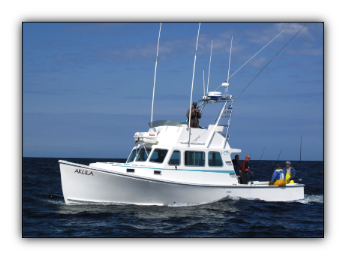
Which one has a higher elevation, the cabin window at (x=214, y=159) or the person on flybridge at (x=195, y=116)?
the person on flybridge at (x=195, y=116)

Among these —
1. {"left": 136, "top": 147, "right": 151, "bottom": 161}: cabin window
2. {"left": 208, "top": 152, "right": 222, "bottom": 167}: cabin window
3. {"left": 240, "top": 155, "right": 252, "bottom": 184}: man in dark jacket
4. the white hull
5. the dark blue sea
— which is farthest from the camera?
{"left": 240, "top": 155, "right": 252, "bottom": 184}: man in dark jacket

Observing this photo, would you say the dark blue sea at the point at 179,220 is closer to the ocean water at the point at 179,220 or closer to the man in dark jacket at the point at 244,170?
the ocean water at the point at 179,220

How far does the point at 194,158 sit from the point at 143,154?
1912 millimetres

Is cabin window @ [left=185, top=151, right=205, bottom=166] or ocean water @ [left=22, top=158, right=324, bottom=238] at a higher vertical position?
cabin window @ [left=185, top=151, right=205, bottom=166]

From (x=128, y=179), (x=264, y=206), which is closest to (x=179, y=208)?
(x=128, y=179)

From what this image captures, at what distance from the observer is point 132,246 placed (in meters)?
5.32

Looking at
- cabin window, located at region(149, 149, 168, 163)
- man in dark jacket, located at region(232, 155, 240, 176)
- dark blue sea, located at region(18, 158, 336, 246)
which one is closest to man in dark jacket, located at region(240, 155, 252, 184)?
man in dark jacket, located at region(232, 155, 240, 176)

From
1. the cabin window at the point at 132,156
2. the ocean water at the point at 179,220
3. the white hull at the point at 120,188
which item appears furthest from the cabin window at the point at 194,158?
the cabin window at the point at 132,156

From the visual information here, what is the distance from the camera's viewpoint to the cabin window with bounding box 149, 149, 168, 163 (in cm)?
1409

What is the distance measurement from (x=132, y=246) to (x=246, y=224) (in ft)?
21.6

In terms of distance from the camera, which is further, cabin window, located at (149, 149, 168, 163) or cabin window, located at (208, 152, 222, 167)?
cabin window, located at (208, 152, 222, 167)

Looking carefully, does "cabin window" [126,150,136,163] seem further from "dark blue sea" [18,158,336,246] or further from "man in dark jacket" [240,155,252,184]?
"man in dark jacket" [240,155,252,184]

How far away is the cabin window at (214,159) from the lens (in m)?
14.2

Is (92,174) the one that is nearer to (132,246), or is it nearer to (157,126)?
(157,126)
